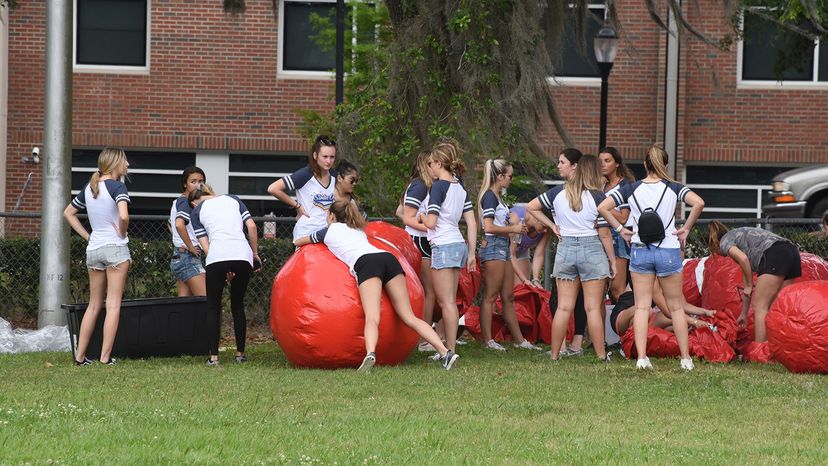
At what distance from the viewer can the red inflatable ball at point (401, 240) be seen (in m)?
11.5

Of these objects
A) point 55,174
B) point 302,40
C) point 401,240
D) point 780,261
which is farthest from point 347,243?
point 302,40

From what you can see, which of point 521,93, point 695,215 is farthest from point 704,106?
point 695,215

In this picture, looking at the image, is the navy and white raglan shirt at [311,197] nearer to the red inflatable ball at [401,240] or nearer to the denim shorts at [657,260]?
the red inflatable ball at [401,240]

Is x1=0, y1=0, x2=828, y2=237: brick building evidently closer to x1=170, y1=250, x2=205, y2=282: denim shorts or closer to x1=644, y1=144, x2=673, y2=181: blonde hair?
x1=170, y1=250, x2=205, y2=282: denim shorts

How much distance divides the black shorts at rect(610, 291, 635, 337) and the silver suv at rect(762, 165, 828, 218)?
7578mm

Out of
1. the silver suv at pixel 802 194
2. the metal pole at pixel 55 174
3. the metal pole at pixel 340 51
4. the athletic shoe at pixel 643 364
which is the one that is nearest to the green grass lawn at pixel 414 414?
the athletic shoe at pixel 643 364

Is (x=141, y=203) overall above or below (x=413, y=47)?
below

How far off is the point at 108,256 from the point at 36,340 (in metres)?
2.11

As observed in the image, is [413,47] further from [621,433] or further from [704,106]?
[704,106]

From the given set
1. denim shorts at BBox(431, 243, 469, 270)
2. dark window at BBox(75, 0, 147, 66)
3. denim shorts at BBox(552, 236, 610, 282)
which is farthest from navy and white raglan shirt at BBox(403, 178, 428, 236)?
dark window at BBox(75, 0, 147, 66)

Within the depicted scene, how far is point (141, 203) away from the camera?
23.1 m

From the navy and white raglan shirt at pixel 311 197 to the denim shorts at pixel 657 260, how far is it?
2.78 meters

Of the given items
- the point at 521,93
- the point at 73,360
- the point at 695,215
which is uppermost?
the point at 521,93

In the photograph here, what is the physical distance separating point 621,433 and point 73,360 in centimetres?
566
